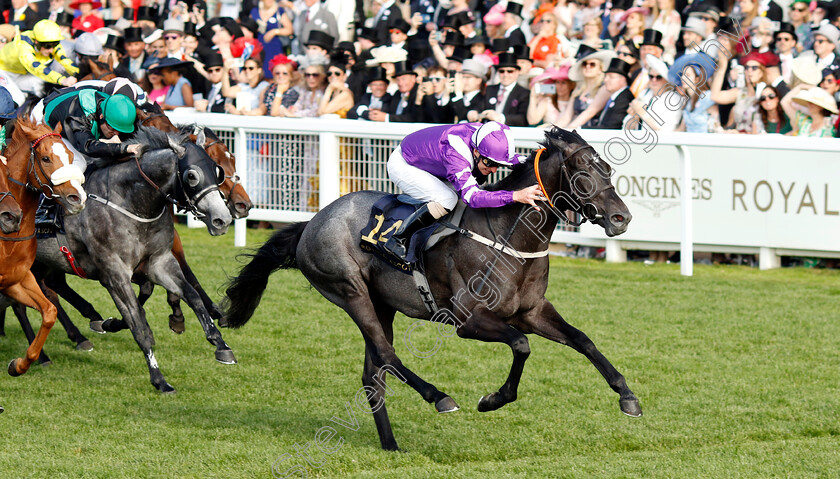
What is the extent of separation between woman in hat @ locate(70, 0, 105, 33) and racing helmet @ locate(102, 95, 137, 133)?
9448 millimetres

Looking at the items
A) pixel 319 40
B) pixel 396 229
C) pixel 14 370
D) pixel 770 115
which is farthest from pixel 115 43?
pixel 396 229

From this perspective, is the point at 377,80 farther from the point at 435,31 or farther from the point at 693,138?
the point at 693,138

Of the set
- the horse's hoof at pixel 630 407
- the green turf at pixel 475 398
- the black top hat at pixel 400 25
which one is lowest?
the green turf at pixel 475 398

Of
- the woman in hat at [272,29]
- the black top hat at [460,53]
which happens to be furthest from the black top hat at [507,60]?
the woman in hat at [272,29]

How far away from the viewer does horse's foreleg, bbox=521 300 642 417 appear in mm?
5203

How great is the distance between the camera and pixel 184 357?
7.60 m

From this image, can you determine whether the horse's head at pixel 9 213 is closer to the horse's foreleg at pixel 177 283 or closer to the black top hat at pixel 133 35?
the horse's foreleg at pixel 177 283

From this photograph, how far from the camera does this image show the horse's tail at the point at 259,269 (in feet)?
20.6

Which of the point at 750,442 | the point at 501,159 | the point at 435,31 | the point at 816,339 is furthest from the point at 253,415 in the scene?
the point at 435,31

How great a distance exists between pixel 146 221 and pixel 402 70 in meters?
5.17

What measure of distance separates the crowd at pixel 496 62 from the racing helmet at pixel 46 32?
0.05ft

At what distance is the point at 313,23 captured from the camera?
14008 mm

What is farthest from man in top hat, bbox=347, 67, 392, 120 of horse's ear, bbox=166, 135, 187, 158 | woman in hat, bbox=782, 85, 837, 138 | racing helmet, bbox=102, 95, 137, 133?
horse's ear, bbox=166, 135, 187, 158

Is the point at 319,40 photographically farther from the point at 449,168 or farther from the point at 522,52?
the point at 449,168
